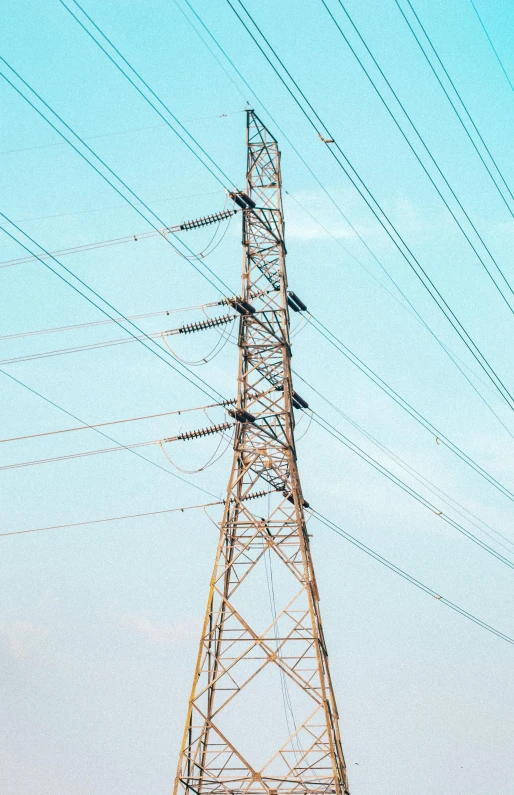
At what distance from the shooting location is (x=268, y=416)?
28.0 meters

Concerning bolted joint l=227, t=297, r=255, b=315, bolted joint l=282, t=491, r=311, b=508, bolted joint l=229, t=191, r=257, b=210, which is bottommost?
bolted joint l=282, t=491, r=311, b=508

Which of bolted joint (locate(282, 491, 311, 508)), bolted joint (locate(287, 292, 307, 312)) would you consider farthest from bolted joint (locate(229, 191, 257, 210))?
bolted joint (locate(282, 491, 311, 508))

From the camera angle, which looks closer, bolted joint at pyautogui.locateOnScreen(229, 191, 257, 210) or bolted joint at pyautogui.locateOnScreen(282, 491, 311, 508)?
bolted joint at pyautogui.locateOnScreen(282, 491, 311, 508)

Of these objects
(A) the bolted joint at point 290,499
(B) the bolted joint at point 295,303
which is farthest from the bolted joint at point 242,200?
(A) the bolted joint at point 290,499

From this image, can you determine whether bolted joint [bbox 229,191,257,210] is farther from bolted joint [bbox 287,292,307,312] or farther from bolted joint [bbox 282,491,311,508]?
bolted joint [bbox 282,491,311,508]

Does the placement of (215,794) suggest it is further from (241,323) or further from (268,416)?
(241,323)

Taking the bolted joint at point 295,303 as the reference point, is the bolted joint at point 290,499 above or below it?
below

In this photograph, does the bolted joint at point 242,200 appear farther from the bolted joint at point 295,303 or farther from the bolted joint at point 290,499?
the bolted joint at point 290,499

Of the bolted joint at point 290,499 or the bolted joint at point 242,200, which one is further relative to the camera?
the bolted joint at point 242,200

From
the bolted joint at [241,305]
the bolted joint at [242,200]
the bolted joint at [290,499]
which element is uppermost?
the bolted joint at [242,200]

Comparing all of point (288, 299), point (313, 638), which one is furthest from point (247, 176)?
point (313, 638)

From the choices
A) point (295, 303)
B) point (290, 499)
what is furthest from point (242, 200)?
point (290, 499)

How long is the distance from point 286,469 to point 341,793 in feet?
30.6

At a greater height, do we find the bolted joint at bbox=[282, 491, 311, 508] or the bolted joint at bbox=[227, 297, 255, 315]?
the bolted joint at bbox=[227, 297, 255, 315]
